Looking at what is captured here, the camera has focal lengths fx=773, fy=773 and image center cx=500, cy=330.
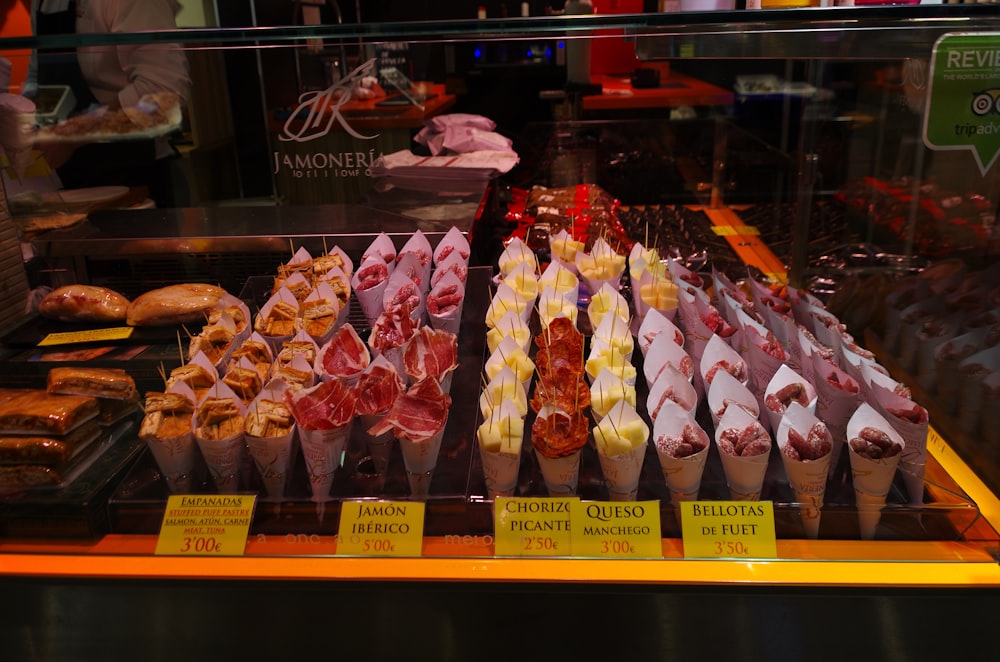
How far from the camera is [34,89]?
1.84 meters

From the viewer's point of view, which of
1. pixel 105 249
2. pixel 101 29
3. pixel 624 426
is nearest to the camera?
pixel 624 426

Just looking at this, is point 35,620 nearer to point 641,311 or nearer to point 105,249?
point 105,249

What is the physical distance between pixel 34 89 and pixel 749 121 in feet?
12.0

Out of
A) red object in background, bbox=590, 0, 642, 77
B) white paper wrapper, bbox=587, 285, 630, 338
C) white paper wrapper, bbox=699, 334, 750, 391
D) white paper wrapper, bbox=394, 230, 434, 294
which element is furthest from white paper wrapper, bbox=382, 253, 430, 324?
red object in background, bbox=590, 0, 642, 77

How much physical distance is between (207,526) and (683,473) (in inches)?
31.7

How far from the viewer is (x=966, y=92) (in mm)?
1199

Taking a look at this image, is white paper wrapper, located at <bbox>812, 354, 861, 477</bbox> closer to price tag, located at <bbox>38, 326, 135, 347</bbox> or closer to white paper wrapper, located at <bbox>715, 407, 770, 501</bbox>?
white paper wrapper, located at <bbox>715, 407, 770, 501</bbox>

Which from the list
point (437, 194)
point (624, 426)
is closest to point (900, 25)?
point (624, 426)

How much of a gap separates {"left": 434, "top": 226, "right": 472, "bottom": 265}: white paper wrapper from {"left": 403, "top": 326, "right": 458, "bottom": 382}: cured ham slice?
1.60 feet

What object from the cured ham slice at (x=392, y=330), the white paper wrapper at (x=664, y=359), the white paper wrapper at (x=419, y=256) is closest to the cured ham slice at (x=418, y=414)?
the cured ham slice at (x=392, y=330)

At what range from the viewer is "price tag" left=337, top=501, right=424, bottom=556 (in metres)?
1.28

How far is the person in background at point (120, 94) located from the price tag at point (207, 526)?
2.65 ft

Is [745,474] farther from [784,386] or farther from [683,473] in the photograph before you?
[784,386]

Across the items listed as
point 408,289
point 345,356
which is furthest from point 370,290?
point 345,356
